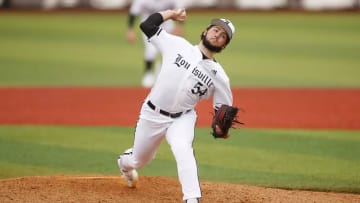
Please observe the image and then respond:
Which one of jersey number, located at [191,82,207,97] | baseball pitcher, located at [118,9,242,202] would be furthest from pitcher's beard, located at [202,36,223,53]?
jersey number, located at [191,82,207,97]

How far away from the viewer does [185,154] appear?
22.1ft

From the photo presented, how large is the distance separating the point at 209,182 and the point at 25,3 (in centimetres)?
2093

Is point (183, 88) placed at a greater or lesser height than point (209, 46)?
lesser

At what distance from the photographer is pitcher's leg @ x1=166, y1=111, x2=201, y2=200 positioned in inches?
262

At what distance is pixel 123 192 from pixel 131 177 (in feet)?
0.61

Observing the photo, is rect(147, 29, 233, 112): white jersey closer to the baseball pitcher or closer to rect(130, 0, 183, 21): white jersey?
the baseball pitcher

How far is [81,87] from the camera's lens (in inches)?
579

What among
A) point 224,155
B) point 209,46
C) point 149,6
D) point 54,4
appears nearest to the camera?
point 209,46

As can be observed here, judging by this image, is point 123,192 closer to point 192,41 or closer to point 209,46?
point 209,46

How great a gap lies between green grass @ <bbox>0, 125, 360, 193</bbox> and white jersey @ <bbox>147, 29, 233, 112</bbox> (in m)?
1.83

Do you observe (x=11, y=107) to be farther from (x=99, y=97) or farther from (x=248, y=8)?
(x=248, y=8)

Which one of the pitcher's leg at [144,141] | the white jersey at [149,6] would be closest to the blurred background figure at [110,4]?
the white jersey at [149,6]

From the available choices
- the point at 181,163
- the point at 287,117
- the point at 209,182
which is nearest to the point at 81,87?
the point at 287,117

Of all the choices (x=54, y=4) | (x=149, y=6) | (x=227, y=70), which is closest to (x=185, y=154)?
(x=149, y=6)
